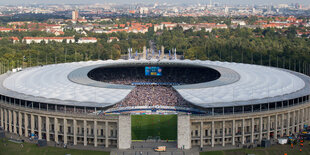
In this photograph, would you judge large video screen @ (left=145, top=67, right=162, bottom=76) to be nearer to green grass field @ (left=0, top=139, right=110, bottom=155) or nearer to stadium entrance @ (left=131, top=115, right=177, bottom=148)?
stadium entrance @ (left=131, top=115, right=177, bottom=148)

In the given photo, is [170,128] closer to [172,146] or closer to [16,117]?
[172,146]

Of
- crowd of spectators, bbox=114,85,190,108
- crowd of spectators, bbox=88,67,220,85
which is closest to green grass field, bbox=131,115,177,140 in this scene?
crowd of spectators, bbox=114,85,190,108

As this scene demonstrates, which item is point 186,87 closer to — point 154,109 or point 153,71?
point 154,109

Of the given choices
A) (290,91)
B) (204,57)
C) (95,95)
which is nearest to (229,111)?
(290,91)

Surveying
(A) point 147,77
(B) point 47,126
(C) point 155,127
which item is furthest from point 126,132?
(A) point 147,77

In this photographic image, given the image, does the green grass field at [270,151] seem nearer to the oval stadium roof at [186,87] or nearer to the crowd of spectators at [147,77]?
the oval stadium roof at [186,87]

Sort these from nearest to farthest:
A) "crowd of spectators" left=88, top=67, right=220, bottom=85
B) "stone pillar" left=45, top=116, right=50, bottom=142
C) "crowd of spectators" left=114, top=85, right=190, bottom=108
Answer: "stone pillar" left=45, top=116, right=50, bottom=142
"crowd of spectators" left=114, top=85, right=190, bottom=108
"crowd of spectators" left=88, top=67, right=220, bottom=85
